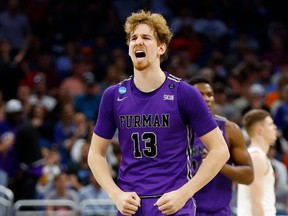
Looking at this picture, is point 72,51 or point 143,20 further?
point 72,51

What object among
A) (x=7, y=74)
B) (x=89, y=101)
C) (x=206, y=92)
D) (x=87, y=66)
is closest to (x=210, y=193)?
(x=206, y=92)

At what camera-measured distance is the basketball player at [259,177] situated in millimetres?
7133

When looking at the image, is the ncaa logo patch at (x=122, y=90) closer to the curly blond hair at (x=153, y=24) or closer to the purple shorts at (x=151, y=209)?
the curly blond hair at (x=153, y=24)

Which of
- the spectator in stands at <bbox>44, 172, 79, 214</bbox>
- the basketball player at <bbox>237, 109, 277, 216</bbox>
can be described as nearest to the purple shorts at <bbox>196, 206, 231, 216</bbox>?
the basketball player at <bbox>237, 109, 277, 216</bbox>

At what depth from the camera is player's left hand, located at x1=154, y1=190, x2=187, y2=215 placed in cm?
523

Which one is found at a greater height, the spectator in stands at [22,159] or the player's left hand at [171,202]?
the spectator in stands at [22,159]

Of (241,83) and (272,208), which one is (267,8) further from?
(272,208)

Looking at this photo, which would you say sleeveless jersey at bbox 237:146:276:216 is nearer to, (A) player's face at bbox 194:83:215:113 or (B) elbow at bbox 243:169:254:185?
(B) elbow at bbox 243:169:254:185

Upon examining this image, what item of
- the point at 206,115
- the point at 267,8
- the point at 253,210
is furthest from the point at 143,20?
the point at 267,8

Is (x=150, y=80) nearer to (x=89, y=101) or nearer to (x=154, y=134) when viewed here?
(x=154, y=134)

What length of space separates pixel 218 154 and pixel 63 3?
12786 millimetres

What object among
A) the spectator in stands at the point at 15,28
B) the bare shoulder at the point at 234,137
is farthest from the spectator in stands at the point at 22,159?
the bare shoulder at the point at 234,137

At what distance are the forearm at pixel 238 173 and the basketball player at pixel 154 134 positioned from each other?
130 cm

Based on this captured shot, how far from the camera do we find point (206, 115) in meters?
5.45
